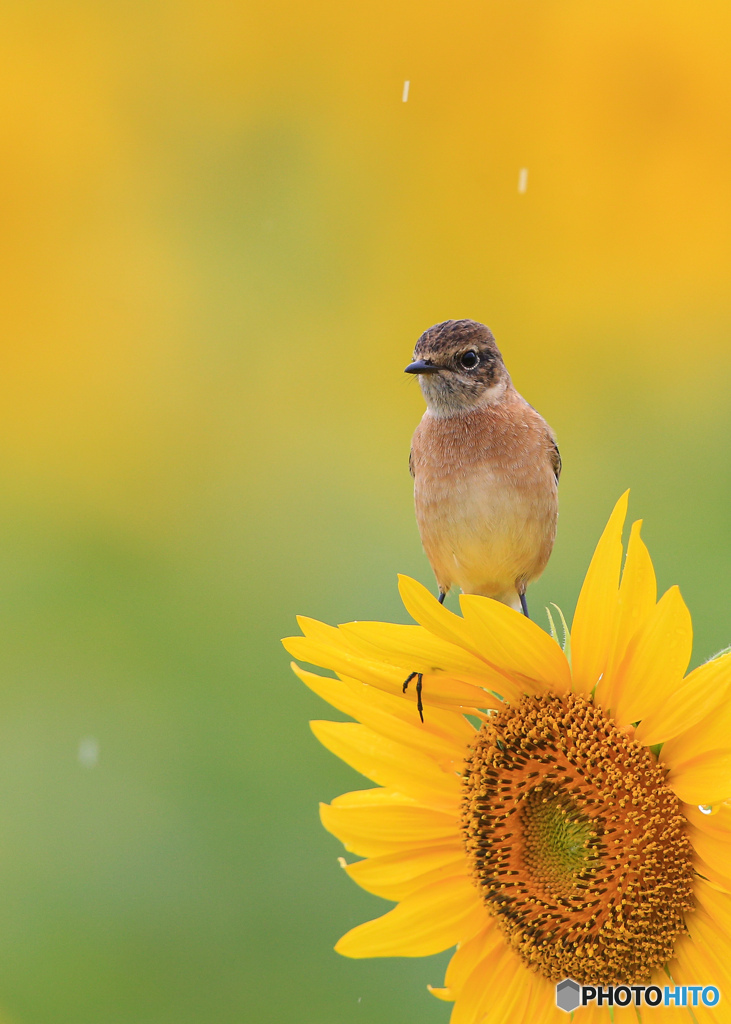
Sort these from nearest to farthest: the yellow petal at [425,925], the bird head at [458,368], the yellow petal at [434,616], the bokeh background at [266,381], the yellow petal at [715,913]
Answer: the yellow petal at [434,616] < the yellow petal at [715,913] < the yellow petal at [425,925] < the bird head at [458,368] < the bokeh background at [266,381]

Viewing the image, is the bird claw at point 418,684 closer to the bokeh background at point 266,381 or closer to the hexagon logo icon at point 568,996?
the hexagon logo icon at point 568,996

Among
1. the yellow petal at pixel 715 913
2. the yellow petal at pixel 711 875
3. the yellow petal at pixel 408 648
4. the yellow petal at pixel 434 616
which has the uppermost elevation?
the yellow petal at pixel 434 616

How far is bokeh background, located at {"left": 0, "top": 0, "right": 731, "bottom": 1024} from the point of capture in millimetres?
3002

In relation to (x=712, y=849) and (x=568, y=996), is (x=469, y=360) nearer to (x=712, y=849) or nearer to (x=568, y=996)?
(x=712, y=849)

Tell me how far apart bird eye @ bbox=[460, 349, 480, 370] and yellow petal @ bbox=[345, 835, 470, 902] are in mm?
660

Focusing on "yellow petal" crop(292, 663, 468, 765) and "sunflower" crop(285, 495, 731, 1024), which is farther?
"yellow petal" crop(292, 663, 468, 765)

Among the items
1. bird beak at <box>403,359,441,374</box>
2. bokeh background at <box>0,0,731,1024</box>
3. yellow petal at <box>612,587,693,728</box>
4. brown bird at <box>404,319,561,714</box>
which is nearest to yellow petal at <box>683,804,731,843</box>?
yellow petal at <box>612,587,693,728</box>

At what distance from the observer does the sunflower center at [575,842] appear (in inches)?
48.4

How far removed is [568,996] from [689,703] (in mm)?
427

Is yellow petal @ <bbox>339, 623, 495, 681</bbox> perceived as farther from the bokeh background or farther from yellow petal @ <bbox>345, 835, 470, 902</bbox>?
the bokeh background

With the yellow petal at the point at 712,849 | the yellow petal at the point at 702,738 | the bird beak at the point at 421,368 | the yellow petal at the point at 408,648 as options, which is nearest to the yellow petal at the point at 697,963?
the yellow petal at the point at 712,849

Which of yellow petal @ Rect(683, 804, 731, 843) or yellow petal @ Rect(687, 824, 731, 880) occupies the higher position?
yellow petal @ Rect(683, 804, 731, 843)

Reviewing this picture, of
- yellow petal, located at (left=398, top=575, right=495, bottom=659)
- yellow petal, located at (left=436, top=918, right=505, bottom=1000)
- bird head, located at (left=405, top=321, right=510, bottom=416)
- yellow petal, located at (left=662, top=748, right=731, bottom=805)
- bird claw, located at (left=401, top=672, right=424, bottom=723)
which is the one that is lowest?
yellow petal, located at (left=436, top=918, right=505, bottom=1000)

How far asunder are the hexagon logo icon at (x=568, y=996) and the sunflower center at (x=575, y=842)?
0.04 ft
